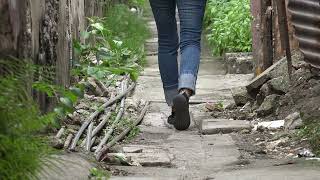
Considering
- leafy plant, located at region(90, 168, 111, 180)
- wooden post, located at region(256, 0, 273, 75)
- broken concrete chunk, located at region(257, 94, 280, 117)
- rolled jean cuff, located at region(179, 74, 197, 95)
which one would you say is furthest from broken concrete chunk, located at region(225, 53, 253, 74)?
leafy plant, located at region(90, 168, 111, 180)

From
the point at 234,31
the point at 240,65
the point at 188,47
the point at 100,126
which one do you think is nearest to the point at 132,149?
the point at 100,126

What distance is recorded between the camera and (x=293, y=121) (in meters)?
4.65

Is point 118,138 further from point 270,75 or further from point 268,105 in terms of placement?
point 270,75

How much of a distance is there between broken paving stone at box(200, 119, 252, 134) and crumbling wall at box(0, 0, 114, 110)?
1.04 m

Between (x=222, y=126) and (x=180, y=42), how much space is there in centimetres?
65

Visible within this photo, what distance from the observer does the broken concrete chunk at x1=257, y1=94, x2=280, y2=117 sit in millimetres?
5238

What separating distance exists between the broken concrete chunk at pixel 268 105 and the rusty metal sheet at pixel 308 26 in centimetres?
38

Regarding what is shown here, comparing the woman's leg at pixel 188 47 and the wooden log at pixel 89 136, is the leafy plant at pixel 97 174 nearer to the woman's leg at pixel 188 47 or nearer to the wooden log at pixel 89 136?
the wooden log at pixel 89 136

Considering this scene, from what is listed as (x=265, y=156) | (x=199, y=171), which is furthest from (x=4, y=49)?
(x=265, y=156)

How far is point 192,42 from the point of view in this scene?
4992 mm

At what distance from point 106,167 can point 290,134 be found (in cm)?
135

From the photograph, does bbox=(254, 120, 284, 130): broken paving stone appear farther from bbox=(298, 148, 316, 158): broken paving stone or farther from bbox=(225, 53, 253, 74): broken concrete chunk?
bbox=(225, 53, 253, 74): broken concrete chunk

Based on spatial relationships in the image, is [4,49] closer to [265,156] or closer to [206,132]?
[265,156]

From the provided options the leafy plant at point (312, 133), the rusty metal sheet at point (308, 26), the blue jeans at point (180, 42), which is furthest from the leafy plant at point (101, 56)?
the rusty metal sheet at point (308, 26)
